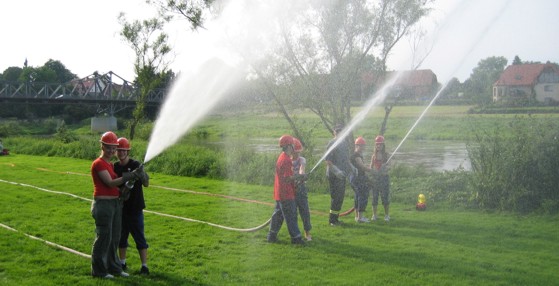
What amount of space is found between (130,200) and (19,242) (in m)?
3.16

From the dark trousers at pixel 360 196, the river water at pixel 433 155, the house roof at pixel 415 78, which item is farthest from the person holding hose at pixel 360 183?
the river water at pixel 433 155

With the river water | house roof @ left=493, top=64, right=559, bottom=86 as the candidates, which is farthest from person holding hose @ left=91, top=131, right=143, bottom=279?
house roof @ left=493, top=64, right=559, bottom=86

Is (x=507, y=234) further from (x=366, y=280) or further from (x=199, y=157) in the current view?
(x=199, y=157)

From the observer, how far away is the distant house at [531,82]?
103 ft

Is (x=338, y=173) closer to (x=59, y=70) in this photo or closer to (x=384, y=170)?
(x=384, y=170)

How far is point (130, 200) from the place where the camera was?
823cm

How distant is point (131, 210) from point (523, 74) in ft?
119

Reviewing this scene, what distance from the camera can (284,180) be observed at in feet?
32.5

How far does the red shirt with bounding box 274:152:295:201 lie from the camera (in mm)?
9867

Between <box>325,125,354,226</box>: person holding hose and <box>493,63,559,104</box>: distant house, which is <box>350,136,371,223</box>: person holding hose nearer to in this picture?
<box>325,125,354,226</box>: person holding hose

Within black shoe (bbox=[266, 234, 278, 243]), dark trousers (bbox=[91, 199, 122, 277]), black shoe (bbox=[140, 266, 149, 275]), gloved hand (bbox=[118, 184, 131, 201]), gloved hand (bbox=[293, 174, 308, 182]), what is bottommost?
black shoe (bbox=[140, 266, 149, 275])

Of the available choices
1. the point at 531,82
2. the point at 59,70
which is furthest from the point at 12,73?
the point at 531,82

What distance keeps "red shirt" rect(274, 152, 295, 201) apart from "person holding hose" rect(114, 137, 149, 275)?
Answer: 8.66 feet

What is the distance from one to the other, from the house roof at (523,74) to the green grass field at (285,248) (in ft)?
73.2
